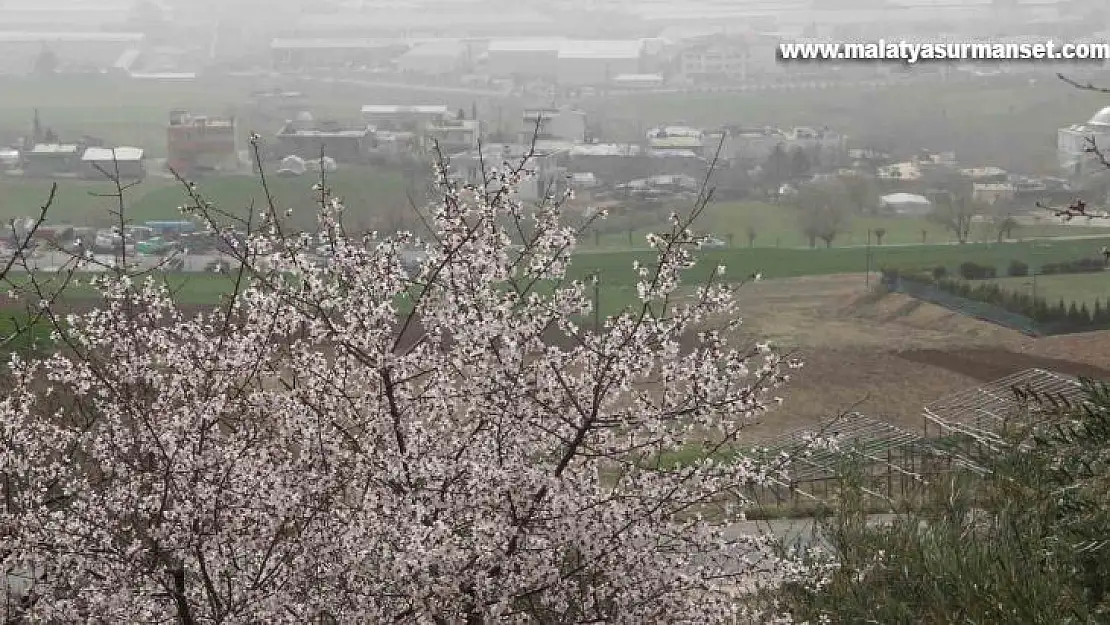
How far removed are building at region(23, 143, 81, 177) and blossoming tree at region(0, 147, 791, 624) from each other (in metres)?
30.0

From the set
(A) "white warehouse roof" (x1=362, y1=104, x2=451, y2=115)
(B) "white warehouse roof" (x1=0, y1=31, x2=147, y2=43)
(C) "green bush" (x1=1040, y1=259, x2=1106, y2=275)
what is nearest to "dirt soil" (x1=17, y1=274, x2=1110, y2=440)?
(C) "green bush" (x1=1040, y1=259, x2=1106, y2=275)

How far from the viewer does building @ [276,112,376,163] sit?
3219 centimetres

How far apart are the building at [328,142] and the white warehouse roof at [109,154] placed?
3.36 m

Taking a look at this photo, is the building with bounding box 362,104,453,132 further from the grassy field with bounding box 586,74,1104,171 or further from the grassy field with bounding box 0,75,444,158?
the grassy field with bounding box 586,74,1104,171

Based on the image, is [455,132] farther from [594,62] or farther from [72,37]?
[72,37]

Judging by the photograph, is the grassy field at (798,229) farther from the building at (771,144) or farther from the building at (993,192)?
the building at (771,144)

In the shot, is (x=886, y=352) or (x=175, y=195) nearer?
(x=886, y=352)

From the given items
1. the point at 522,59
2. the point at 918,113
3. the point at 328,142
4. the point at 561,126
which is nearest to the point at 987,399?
the point at 328,142

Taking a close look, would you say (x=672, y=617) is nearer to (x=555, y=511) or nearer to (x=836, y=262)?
(x=555, y=511)

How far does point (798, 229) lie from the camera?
30.9 m

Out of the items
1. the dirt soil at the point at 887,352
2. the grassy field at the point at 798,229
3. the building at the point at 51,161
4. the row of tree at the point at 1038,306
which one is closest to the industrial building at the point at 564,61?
the grassy field at the point at 798,229

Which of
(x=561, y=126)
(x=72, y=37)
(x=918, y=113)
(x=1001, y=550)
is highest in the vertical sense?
(x=72, y=37)

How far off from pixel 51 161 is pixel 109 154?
1419 mm

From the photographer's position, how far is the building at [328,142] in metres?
32.2
